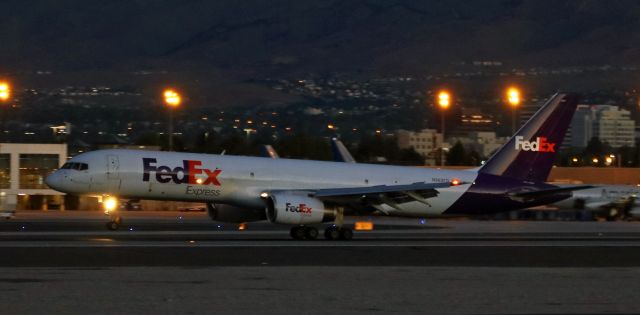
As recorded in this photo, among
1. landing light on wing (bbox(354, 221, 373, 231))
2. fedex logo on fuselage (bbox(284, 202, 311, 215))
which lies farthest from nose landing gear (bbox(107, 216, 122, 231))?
landing light on wing (bbox(354, 221, 373, 231))

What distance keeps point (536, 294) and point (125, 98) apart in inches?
6619

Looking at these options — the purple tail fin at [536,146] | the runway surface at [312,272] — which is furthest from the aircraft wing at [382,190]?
the purple tail fin at [536,146]

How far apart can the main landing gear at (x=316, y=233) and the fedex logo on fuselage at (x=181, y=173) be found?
11.1 feet

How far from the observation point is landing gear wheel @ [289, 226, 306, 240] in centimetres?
4262

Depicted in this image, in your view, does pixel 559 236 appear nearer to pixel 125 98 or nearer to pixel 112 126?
pixel 112 126

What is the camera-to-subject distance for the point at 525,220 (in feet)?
210

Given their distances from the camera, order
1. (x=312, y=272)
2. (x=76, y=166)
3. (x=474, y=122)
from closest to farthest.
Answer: (x=312, y=272) → (x=76, y=166) → (x=474, y=122)

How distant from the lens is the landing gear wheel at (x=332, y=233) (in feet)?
140

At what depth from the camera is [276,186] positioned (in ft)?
144

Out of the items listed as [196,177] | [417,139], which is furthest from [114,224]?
[417,139]

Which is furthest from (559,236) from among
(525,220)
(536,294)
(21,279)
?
(21,279)

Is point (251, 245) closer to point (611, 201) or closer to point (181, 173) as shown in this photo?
point (181, 173)

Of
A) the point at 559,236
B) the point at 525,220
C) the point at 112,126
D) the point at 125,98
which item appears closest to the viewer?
the point at 559,236

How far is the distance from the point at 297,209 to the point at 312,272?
1305 cm
